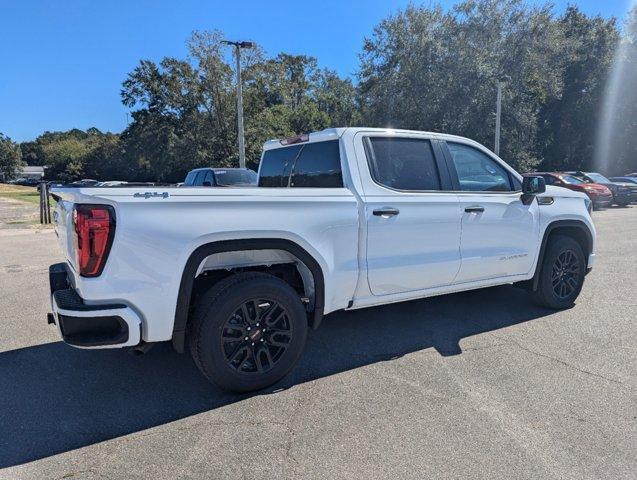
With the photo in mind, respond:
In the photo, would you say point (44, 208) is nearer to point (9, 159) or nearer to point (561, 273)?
point (561, 273)

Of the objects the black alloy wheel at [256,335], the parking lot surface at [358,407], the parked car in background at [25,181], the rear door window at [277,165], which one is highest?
the parked car in background at [25,181]

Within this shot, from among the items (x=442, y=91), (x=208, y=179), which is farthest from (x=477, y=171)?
(x=442, y=91)

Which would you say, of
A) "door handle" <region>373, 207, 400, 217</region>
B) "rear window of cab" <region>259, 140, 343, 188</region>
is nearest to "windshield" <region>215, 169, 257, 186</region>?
"rear window of cab" <region>259, 140, 343, 188</region>

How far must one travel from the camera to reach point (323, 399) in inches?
131

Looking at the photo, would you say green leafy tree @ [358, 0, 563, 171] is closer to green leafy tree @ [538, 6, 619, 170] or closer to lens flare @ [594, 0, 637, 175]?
green leafy tree @ [538, 6, 619, 170]

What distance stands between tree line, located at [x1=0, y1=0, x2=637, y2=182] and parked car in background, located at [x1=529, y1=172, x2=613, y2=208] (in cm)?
1001

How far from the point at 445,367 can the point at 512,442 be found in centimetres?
105

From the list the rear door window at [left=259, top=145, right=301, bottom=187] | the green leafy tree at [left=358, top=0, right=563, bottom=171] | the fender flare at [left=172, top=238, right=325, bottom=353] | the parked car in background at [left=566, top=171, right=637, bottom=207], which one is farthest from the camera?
the green leafy tree at [left=358, top=0, right=563, bottom=171]

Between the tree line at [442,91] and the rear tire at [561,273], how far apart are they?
24271 mm

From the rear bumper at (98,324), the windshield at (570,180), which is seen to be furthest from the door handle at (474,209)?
the windshield at (570,180)

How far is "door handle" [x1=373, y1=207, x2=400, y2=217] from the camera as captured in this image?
12.5ft

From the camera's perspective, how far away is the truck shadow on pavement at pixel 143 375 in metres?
2.97

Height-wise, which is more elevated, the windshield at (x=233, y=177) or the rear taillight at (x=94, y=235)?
the windshield at (x=233, y=177)

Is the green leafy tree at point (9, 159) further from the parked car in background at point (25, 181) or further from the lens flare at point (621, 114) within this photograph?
the lens flare at point (621, 114)
